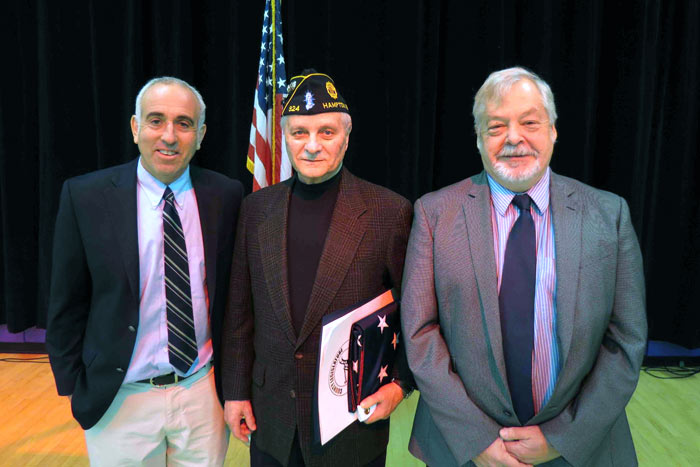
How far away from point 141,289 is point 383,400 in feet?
2.58

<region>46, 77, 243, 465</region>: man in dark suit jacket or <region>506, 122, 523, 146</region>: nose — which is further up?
<region>506, 122, 523, 146</region>: nose

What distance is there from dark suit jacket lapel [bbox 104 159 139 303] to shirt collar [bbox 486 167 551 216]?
3.41ft

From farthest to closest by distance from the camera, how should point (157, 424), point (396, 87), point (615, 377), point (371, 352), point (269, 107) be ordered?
point (396, 87), point (269, 107), point (157, 424), point (371, 352), point (615, 377)

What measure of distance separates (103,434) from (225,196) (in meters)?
0.83

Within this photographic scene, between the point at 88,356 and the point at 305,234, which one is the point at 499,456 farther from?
the point at 88,356

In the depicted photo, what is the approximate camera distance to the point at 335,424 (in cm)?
143

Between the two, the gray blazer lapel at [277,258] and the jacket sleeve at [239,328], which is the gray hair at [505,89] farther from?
the jacket sleeve at [239,328]

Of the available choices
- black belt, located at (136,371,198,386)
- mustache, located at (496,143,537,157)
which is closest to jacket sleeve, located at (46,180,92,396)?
black belt, located at (136,371,198,386)

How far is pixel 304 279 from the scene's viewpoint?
1509mm

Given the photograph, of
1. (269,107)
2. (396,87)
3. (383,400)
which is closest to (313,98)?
(383,400)

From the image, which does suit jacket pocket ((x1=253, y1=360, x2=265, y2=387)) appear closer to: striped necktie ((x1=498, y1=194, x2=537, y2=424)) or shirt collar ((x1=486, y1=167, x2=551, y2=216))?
striped necktie ((x1=498, y1=194, x2=537, y2=424))

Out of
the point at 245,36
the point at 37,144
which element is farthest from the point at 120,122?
the point at 245,36

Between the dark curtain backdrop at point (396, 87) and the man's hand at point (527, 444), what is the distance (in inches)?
104

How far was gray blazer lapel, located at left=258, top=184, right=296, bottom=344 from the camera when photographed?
1.48 metres
